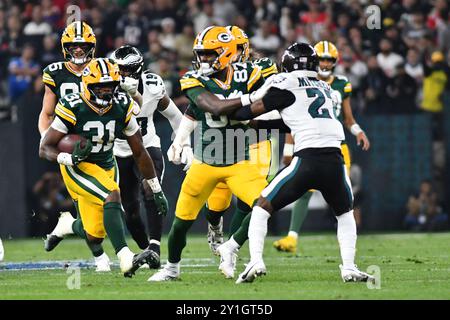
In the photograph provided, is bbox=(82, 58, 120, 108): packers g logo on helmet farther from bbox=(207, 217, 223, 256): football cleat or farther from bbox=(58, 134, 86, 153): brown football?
bbox=(207, 217, 223, 256): football cleat

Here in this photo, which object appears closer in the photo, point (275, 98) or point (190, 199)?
point (275, 98)

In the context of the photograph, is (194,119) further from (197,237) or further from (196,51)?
(197,237)

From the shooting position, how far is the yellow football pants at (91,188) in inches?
329

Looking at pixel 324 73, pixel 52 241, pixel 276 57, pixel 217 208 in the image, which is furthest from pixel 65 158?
pixel 276 57

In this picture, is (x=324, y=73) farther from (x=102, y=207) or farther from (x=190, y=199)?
(x=102, y=207)

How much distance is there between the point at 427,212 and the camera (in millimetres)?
14875

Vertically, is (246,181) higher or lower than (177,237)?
higher

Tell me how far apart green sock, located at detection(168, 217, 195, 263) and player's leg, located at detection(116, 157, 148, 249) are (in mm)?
1647

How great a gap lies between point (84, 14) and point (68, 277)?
9.11 m

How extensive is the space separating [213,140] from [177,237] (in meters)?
0.80

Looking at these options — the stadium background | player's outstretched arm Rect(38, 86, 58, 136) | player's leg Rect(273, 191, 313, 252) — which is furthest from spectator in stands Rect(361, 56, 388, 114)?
player's outstretched arm Rect(38, 86, 58, 136)

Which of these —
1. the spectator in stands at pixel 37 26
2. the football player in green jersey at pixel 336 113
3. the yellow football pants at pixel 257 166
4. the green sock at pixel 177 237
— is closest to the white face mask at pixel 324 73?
the football player in green jersey at pixel 336 113
